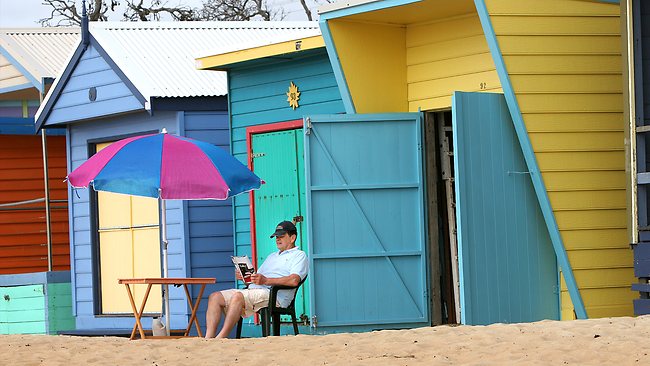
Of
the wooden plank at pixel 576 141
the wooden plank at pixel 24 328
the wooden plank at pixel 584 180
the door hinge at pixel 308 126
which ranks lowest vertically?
the wooden plank at pixel 24 328

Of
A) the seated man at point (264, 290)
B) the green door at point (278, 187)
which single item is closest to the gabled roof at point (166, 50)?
the green door at point (278, 187)

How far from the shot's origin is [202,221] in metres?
15.5

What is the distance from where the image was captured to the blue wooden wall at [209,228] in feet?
50.5

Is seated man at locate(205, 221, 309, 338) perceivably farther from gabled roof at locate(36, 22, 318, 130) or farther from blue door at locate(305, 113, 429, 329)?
gabled roof at locate(36, 22, 318, 130)

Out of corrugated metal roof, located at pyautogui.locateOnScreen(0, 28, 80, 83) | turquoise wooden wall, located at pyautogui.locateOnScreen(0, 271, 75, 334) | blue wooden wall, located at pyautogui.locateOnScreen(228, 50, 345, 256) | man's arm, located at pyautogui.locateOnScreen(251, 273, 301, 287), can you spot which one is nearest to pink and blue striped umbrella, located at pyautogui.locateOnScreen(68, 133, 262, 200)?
man's arm, located at pyautogui.locateOnScreen(251, 273, 301, 287)

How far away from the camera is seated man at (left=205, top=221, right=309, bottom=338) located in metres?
11.7

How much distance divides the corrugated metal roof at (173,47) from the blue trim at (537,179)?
3.81 metres

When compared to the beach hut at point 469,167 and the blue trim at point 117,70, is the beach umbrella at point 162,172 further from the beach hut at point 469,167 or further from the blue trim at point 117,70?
the blue trim at point 117,70

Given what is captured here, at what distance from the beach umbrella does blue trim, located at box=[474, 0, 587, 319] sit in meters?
2.41

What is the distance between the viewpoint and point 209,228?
15.5 m

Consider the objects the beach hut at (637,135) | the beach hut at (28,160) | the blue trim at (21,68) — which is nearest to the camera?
the beach hut at (637,135)

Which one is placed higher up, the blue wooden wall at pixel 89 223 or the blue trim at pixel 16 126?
the blue trim at pixel 16 126

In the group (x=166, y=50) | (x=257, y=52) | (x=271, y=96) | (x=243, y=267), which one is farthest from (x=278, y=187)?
(x=166, y=50)

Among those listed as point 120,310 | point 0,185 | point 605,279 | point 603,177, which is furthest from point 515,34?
point 0,185
